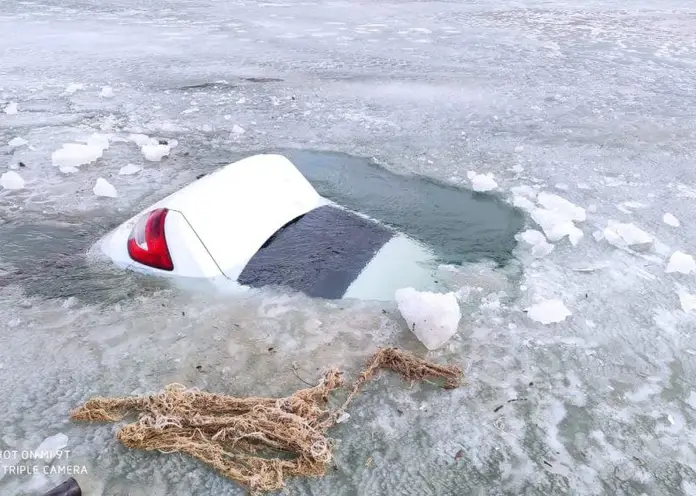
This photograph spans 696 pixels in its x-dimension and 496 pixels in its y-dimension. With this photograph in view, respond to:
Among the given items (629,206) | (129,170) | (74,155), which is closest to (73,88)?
(74,155)

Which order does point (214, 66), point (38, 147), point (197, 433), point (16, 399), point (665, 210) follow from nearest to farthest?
point (197, 433) → point (16, 399) → point (665, 210) → point (38, 147) → point (214, 66)

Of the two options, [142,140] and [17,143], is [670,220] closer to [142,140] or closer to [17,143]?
[142,140]

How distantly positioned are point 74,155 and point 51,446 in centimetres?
354

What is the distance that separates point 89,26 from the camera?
434 inches

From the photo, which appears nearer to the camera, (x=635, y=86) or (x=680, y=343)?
(x=680, y=343)

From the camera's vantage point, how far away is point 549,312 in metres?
3.44

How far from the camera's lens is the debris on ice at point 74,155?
5301 mm

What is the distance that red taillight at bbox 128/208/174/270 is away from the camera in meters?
3.39

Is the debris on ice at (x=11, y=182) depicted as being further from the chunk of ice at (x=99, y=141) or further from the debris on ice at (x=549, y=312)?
the debris on ice at (x=549, y=312)

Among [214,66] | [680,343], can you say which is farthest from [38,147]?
[680,343]

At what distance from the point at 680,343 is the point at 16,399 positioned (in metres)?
3.54

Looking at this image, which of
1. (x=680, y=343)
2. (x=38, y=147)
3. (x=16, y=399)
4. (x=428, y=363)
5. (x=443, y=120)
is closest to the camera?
(x=16, y=399)

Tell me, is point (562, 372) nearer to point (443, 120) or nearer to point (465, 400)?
point (465, 400)

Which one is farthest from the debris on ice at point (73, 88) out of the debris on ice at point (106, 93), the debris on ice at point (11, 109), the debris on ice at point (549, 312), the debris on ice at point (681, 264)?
the debris on ice at point (681, 264)
